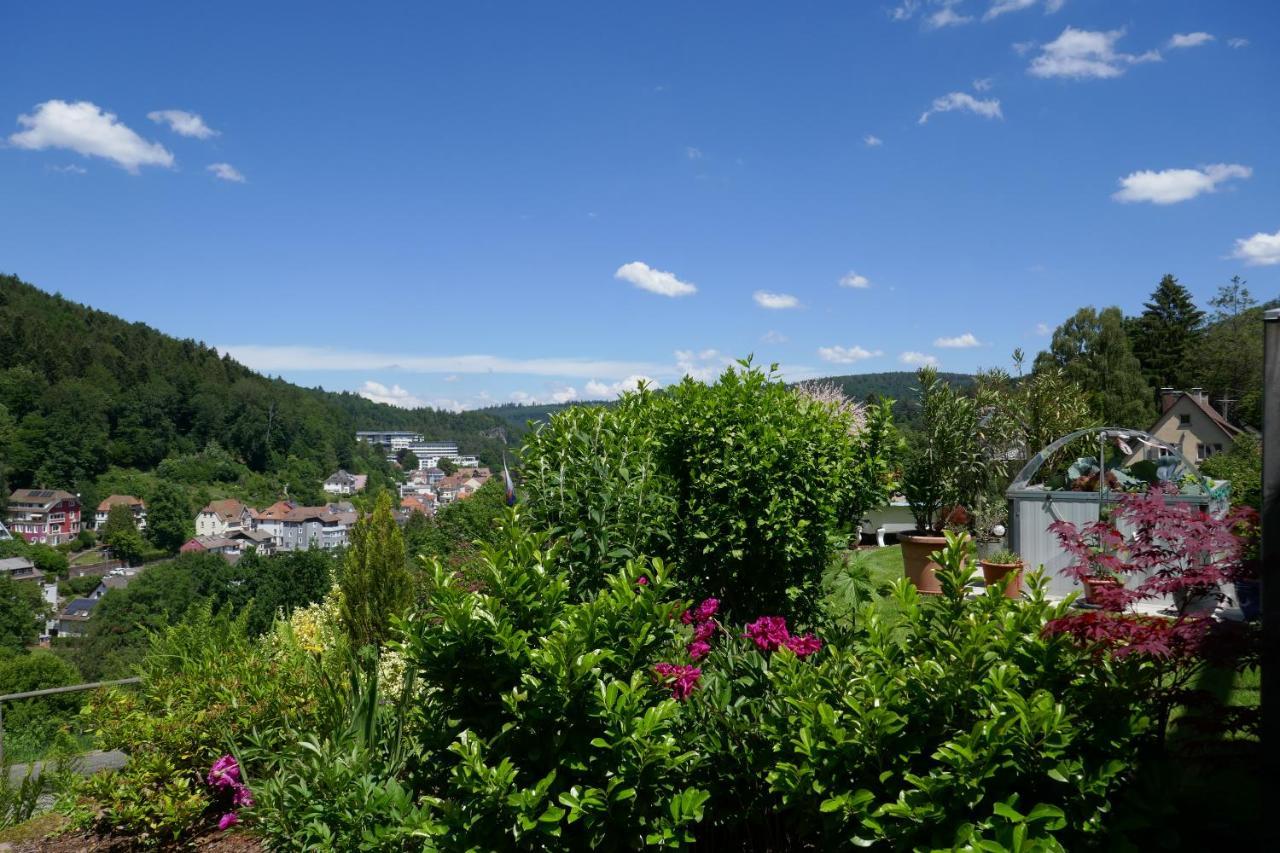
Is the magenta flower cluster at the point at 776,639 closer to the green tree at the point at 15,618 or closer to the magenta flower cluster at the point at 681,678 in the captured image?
the magenta flower cluster at the point at 681,678

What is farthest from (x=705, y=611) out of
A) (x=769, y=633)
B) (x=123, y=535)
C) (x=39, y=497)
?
(x=39, y=497)

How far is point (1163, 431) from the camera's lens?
35562 mm

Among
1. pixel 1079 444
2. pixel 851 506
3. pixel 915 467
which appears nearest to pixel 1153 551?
pixel 851 506

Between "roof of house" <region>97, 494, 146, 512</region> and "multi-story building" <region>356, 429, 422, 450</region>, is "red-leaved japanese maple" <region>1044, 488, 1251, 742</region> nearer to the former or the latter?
"roof of house" <region>97, 494, 146, 512</region>

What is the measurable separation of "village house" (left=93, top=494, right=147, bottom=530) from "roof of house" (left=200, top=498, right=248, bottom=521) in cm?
706

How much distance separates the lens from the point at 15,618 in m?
42.9

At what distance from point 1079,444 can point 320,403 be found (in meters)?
118

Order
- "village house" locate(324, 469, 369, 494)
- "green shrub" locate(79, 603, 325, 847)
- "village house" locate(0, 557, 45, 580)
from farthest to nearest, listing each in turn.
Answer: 1. "village house" locate(324, 469, 369, 494)
2. "village house" locate(0, 557, 45, 580)
3. "green shrub" locate(79, 603, 325, 847)

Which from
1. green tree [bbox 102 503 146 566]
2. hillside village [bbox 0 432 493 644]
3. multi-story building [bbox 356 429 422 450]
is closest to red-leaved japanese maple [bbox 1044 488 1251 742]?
hillside village [bbox 0 432 493 644]

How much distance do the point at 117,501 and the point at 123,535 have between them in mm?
6136

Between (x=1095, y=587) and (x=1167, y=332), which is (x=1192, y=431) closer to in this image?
(x=1167, y=332)

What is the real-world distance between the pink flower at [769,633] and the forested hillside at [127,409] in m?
92.4

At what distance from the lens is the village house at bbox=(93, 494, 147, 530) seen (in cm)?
7499

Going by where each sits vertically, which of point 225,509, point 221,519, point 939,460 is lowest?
point 221,519
